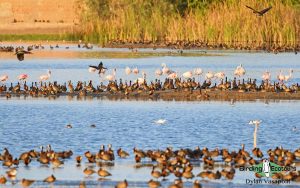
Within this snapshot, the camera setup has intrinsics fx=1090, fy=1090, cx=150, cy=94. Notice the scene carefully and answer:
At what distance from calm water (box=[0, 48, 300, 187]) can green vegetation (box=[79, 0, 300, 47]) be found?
25468 mm

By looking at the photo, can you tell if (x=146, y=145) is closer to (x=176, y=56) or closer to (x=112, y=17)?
(x=176, y=56)

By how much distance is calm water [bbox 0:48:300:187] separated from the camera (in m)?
21.4

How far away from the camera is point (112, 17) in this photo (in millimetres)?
74938

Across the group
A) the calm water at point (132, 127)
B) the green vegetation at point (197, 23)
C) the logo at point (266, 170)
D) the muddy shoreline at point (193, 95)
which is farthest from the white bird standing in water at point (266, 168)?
the green vegetation at point (197, 23)

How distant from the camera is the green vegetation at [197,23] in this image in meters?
59.7

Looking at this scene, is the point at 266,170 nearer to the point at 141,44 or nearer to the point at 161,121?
the point at 161,121

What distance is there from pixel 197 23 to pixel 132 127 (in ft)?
117

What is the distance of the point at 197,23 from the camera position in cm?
6366

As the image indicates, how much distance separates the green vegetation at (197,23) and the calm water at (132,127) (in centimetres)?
2547

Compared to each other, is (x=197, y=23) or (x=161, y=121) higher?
(x=197, y=23)

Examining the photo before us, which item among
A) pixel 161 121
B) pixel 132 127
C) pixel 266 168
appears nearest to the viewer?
pixel 266 168

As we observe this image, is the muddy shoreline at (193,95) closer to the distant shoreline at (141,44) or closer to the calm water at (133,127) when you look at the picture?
the calm water at (133,127)

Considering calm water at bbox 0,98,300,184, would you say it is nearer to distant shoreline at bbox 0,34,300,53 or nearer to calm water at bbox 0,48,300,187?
calm water at bbox 0,48,300,187

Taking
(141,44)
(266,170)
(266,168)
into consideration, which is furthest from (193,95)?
(141,44)
